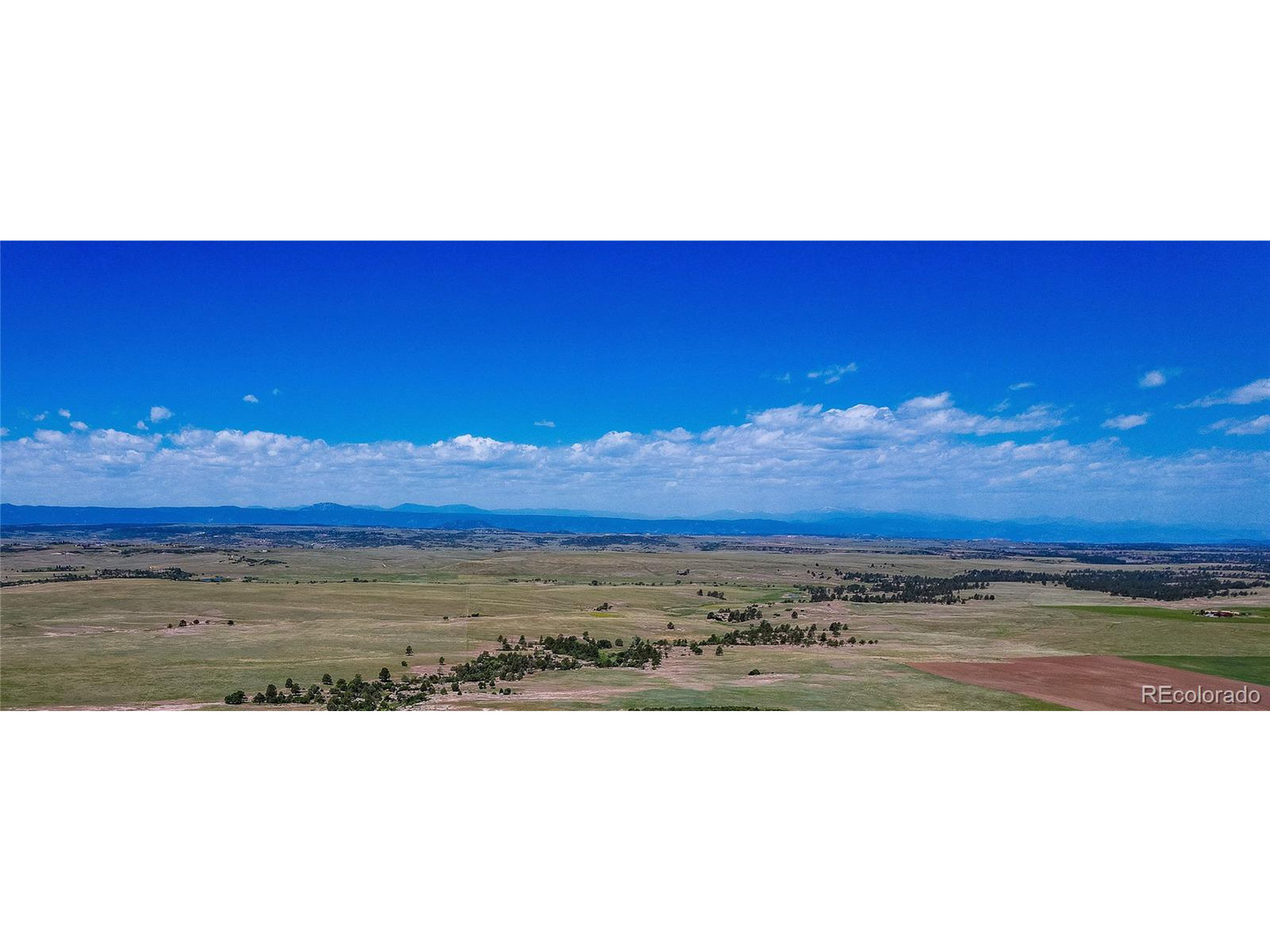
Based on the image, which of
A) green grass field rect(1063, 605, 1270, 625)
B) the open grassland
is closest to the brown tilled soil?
the open grassland

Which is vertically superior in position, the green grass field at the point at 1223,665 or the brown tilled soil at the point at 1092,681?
the green grass field at the point at 1223,665

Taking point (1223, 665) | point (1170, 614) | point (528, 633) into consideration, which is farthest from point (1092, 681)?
point (528, 633)

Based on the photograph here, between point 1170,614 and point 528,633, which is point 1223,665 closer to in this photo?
point 1170,614

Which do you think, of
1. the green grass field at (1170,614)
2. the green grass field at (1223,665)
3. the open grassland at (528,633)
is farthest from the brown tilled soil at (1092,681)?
the green grass field at (1170,614)

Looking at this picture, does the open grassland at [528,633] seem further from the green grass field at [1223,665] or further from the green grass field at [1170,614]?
the green grass field at [1223,665]

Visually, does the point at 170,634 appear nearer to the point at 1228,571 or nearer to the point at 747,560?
the point at 747,560

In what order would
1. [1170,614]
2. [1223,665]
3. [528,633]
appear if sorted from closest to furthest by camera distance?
[1223,665] → [528,633] → [1170,614]
